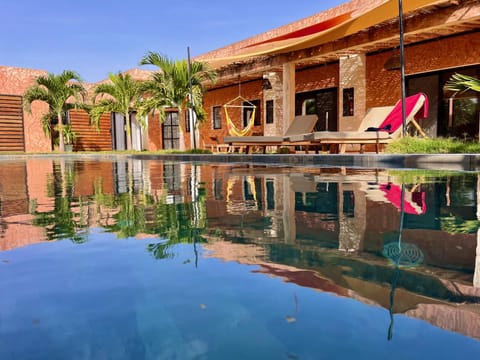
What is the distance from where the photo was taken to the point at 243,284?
1.35 m

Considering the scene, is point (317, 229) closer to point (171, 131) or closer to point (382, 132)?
point (382, 132)

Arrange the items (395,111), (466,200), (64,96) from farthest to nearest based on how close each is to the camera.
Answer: (64,96) → (395,111) → (466,200)

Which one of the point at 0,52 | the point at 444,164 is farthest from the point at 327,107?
the point at 0,52

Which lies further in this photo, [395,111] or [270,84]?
[270,84]

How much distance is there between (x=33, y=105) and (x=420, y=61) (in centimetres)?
1959

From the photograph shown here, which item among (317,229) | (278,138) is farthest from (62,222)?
(278,138)

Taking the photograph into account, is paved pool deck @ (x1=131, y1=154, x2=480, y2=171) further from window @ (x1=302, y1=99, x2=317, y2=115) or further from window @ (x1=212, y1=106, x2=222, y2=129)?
window @ (x1=212, y1=106, x2=222, y2=129)

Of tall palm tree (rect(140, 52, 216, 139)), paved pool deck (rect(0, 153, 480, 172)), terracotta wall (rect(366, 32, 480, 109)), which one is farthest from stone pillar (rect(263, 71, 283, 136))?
paved pool deck (rect(0, 153, 480, 172))

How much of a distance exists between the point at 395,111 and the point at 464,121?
343 centimetres

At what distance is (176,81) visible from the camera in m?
15.8

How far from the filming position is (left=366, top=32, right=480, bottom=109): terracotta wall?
36.2ft

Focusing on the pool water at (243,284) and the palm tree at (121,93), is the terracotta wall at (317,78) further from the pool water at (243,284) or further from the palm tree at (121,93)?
the pool water at (243,284)

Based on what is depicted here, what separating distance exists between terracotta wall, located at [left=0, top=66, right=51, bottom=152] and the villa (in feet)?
33.4

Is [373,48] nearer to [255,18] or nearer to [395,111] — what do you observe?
[395,111]
